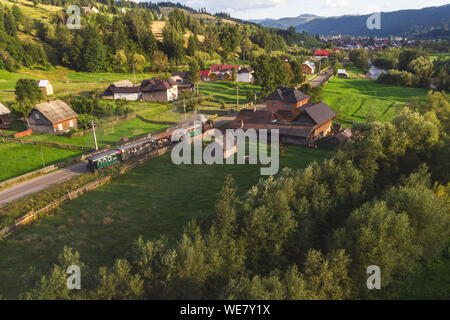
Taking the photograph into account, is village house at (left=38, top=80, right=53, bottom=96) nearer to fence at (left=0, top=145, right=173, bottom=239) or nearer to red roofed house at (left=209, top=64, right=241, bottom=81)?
fence at (left=0, top=145, right=173, bottom=239)

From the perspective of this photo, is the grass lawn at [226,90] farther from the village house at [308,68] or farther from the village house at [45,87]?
the village house at [45,87]

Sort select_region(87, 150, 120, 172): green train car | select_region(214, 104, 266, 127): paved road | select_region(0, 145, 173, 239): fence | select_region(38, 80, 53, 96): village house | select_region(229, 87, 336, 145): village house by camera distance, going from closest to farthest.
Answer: select_region(0, 145, 173, 239): fence, select_region(87, 150, 120, 172): green train car, select_region(229, 87, 336, 145): village house, select_region(214, 104, 266, 127): paved road, select_region(38, 80, 53, 96): village house

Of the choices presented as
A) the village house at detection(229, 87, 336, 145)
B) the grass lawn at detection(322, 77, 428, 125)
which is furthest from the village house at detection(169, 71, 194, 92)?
the grass lawn at detection(322, 77, 428, 125)

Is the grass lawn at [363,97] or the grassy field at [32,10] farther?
the grassy field at [32,10]

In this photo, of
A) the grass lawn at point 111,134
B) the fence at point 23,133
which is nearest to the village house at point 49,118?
the fence at point 23,133

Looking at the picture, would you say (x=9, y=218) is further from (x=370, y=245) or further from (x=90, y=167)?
(x=370, y=245)

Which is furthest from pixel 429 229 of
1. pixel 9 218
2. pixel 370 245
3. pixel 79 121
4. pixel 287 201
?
pixel 79 121

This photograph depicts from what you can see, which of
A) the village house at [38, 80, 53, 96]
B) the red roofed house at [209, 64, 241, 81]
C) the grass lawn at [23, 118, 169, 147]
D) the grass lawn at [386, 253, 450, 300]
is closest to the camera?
the grass lawn at [386, 253, 450, 300]

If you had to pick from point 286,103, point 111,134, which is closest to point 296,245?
point 111,134
